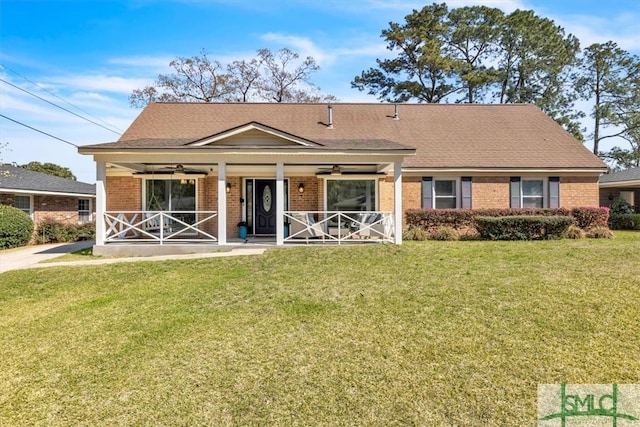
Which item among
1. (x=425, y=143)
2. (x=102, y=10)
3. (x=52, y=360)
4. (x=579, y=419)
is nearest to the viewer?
(x=579, y=419)

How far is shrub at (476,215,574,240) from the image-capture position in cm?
1287

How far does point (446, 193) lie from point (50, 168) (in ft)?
126

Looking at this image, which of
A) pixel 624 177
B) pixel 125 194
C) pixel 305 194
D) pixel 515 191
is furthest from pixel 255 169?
pixel 624 177

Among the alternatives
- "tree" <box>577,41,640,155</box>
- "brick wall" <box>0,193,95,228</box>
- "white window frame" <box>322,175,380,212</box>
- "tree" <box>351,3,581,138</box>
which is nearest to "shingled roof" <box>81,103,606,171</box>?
"white window frame" <box>322,175,380,212</box>

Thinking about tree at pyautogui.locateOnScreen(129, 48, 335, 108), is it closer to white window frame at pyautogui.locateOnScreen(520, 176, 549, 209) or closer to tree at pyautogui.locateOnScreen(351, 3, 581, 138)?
tree at pyautogui.locateOnScreen(351, 3, 581, 138)

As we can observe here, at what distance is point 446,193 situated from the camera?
15500 mm

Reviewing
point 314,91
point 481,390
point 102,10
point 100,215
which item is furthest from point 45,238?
point 314,91

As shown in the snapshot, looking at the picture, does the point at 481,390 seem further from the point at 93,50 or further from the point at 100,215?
the point at 93,50

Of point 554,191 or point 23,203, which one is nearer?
point 554,191

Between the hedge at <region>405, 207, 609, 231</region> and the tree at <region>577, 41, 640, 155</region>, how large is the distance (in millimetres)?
23024

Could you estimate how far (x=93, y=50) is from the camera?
19.7 m

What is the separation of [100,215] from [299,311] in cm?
798

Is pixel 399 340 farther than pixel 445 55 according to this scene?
No

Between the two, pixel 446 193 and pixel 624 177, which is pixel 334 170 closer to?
pixel 446 193
